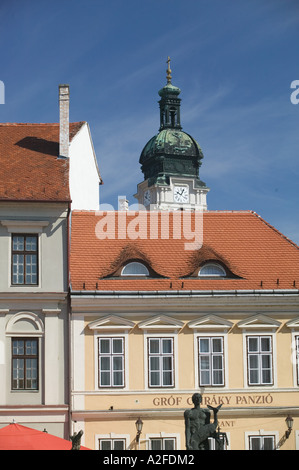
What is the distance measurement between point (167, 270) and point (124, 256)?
1.51 m

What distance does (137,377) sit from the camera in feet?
97.7

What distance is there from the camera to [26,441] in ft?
76.0

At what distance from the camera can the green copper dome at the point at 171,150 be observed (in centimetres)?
11056

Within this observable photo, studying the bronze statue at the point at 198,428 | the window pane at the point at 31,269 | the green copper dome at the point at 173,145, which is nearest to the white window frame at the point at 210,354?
the window pane at the point at 31,269

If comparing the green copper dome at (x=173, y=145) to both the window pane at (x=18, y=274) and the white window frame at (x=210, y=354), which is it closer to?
the white window frame at (x=210, y=354)

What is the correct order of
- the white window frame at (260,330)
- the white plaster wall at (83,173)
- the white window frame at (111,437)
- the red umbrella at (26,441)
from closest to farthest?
the red umbrella at (26,441) < the white window frame at (111,437) < the white window frame at (260,330) < the white plaster wall at (83,173)

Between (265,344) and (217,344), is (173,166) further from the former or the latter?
(217,344)

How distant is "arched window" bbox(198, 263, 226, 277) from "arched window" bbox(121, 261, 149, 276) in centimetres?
184

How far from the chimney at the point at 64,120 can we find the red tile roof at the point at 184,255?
2.27m

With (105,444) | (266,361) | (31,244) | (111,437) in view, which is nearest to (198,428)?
(111,437)

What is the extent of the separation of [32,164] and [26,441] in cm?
1169

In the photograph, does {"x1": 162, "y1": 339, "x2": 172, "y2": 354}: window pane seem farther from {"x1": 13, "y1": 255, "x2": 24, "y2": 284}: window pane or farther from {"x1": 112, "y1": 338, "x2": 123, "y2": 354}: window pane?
{"x1": 13, "y1": 255, "x2": 24, "y2": 284}: window pane

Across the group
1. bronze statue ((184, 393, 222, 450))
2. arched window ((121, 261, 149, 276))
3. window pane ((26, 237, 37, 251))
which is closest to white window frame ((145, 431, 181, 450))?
arched window ((121, 261, 149, 276))
